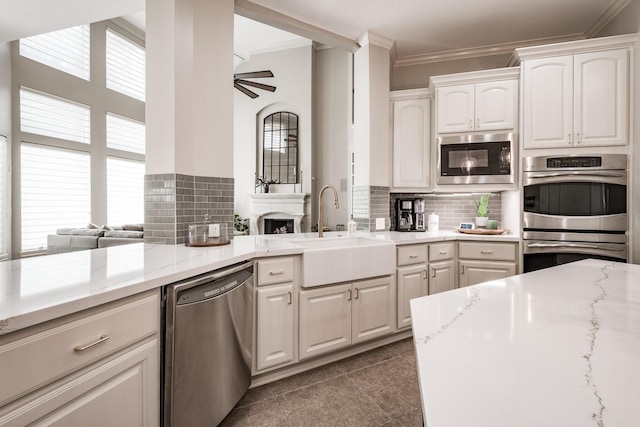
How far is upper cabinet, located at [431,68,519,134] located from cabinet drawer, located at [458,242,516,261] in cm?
108

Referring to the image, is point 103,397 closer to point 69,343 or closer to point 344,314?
point 69,343

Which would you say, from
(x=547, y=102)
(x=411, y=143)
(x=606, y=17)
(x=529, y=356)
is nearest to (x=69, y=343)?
(x=529, y=356)

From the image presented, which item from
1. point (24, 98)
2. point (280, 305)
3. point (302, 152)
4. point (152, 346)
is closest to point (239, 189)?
point (302, 152)

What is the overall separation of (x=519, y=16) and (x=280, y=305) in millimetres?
3261

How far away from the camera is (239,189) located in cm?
650

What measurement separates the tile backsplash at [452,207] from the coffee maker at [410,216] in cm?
13

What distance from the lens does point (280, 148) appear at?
6.21 metres

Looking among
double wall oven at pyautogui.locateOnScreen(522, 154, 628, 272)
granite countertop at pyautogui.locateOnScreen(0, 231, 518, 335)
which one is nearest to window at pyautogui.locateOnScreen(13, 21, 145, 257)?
granite countertop at pyautogui.locateOnScreen(0, 231, 518, 335)

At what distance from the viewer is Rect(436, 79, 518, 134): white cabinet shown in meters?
2.94

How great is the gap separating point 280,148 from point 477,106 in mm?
3924

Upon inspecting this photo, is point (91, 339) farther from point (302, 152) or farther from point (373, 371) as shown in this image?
point (302, 152)

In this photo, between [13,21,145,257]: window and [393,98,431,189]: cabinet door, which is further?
[13,21,145,257]: window

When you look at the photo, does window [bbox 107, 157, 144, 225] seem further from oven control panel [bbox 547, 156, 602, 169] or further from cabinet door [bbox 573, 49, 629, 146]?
cabinet door [bbox 573, 49, 629, 146]

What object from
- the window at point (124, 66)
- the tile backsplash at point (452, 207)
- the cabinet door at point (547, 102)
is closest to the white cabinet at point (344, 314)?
the tile backsplash at point (452, 207)
